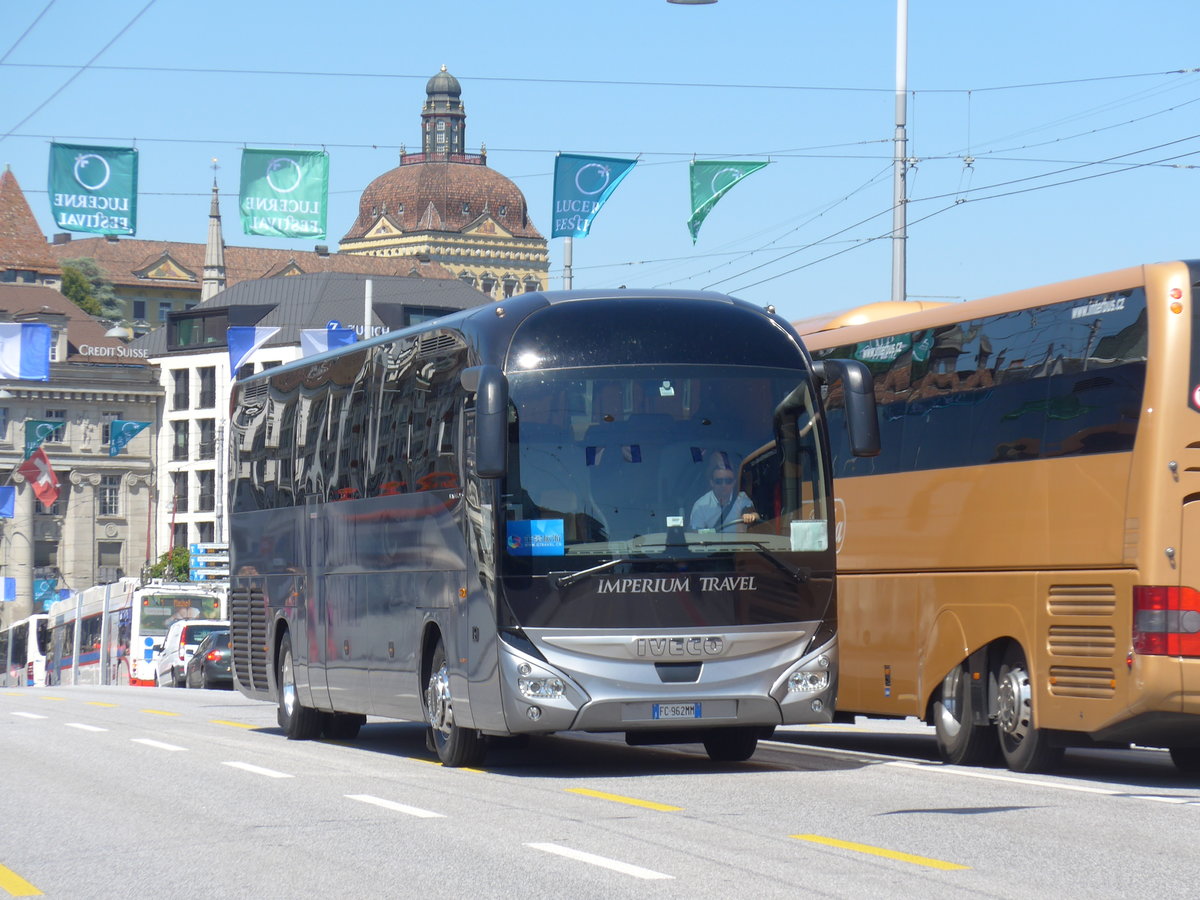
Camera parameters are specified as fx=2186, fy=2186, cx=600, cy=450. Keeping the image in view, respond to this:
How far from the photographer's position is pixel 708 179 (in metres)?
31.6

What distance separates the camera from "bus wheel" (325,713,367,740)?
21.0m

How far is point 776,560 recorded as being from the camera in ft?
48.9

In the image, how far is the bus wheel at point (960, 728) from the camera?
15398 millimetres

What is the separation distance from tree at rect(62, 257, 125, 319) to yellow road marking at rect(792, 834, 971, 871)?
568 feet

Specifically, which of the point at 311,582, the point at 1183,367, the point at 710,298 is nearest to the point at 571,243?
the point at 311,582

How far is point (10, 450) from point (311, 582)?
359ft

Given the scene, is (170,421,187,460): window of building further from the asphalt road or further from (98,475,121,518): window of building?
the asphalt road

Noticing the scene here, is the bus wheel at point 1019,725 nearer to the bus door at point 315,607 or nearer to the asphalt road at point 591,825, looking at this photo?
the asphalt road at point 591,825

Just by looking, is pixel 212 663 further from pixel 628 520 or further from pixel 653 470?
pixel 653 470

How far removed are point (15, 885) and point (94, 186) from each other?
23.2m

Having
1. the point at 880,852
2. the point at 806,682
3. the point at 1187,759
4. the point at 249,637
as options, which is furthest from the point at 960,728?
the point at 249,637

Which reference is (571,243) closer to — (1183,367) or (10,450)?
(1183,367)

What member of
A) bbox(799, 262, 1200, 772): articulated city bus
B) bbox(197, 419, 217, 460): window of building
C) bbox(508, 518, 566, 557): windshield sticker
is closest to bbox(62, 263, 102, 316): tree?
bbox(197, 419, 217, 460): window of building

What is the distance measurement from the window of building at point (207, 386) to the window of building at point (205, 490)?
4.06 m
